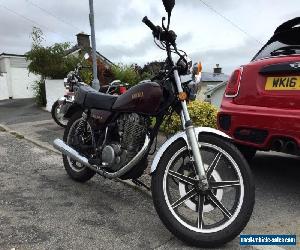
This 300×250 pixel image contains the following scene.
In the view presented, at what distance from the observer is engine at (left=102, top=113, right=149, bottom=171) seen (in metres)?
3.83

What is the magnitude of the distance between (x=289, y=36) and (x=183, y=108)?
1.86m

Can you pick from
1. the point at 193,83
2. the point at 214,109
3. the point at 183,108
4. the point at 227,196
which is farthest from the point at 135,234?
the point at 214,109

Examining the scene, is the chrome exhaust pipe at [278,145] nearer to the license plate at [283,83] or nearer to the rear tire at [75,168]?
the license plate at [283,83]

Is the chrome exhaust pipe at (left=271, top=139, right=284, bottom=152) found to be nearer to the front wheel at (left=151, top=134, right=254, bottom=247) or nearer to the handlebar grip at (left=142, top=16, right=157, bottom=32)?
the front wheel at (left=151, top=134, right=254, bottom=247)

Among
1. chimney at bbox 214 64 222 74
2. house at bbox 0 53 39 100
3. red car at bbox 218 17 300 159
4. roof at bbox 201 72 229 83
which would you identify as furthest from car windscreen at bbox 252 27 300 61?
chimney at bbox 214 64 222 74

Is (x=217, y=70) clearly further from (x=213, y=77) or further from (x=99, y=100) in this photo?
(x=99, y=100)

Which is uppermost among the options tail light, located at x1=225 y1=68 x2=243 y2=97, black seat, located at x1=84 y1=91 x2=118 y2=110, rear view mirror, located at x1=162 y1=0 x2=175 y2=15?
rear view mirror, located at x1=162 y1=0 x2=175 y2=15

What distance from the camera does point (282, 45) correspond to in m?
4.51

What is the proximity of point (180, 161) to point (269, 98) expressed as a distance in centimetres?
128

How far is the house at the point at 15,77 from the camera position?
2794 cm

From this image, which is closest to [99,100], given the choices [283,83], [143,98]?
[143,98]

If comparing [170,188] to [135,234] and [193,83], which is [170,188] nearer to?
[135,234]

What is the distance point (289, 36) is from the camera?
4.55m

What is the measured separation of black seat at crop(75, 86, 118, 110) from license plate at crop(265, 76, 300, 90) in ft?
5.02
